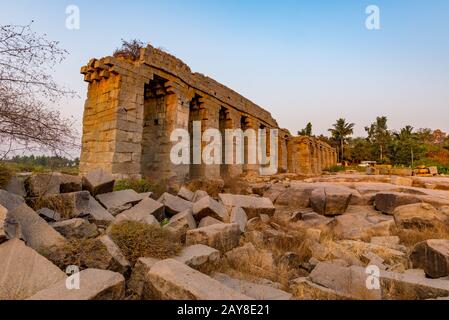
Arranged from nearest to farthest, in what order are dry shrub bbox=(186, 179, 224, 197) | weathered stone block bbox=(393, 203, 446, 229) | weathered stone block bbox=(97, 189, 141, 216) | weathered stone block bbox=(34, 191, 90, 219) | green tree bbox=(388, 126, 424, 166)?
1. weathered stone block bbox=(34, 191, 90, 219)
2. weathered stone block bbox=(97, 189, 141, 216)
3. weathered stone block bbox=(393, 203, 446, 229)
4. dry shrub bbox=(186, 179, 224, 197)
5. green tree bbox=(388, 126, 424, 166)

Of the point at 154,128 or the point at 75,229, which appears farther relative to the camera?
the point at 154,128

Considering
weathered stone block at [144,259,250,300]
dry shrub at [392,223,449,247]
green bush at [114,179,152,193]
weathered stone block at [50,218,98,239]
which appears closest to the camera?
weathered stone block at [144,259,250,300]

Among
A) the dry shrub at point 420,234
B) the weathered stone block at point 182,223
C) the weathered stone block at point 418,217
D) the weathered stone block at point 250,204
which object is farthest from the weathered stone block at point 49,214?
the weathered stone block at point 418,217

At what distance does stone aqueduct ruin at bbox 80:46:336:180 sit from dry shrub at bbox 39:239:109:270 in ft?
15.8

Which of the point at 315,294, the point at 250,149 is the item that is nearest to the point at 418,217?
the point at 315,294

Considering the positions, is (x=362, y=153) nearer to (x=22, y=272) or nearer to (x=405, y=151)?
(x=405, y=151)

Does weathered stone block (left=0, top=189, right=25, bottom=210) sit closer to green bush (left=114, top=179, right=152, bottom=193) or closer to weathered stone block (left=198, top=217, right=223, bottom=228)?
weathered stone block (left=198, top=217, right=223, bottom=228)

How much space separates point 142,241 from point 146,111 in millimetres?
7998

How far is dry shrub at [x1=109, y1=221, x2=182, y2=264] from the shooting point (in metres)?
2.92

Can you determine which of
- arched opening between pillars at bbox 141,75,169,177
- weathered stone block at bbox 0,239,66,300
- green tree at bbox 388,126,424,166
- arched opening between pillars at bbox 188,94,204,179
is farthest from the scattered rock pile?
green tree at bbox 388,126,424,166

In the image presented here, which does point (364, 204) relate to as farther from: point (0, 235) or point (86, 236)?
point (0, 235)

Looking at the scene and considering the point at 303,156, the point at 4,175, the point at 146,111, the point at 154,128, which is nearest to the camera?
the point at 4,175

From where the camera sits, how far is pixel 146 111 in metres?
10.2
